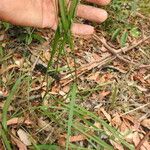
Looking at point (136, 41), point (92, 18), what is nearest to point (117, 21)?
point (136, 41)

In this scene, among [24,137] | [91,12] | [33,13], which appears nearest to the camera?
[24,137]

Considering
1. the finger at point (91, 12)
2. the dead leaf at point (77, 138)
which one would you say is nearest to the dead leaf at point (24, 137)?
the dead leaf at point (77, 138)

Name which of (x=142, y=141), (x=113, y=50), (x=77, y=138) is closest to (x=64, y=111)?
(x=77, y=138)

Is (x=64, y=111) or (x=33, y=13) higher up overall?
(x=33, y=13)

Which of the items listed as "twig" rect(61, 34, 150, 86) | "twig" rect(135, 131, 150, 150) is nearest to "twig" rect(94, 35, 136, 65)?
"twig" rect(61, 34, 150, 86)

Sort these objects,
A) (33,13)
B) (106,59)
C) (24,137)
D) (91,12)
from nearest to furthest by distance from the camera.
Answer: (24,137) → (33,13) → (91,12) → (106,59)

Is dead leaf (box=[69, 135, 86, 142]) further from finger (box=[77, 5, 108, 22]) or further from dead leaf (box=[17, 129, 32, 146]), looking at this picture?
finger (box=[77, 5, 108, 22])

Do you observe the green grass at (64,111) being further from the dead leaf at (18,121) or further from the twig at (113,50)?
the twig at (113,50)

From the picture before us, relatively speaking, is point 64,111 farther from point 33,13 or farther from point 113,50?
point 113,50
